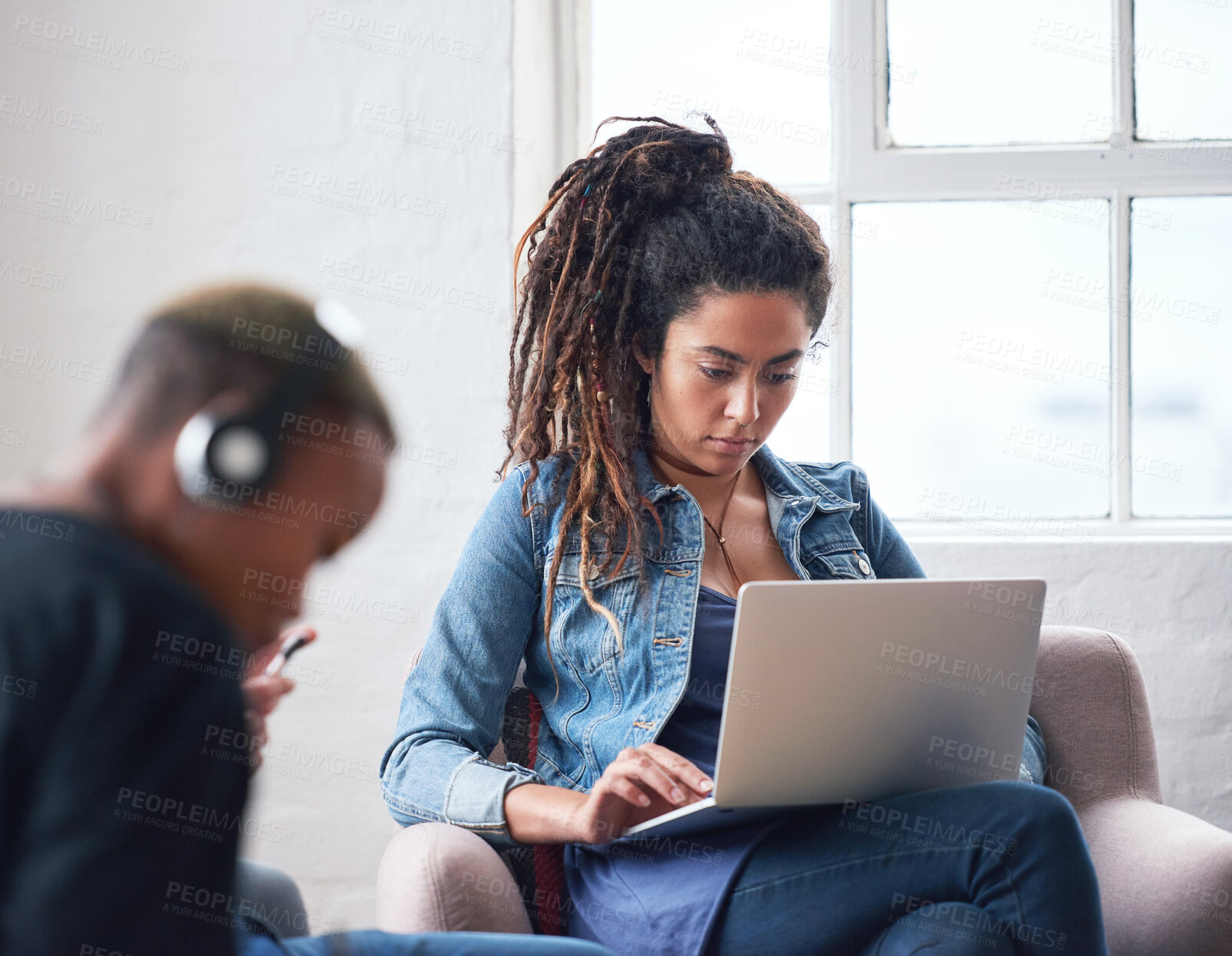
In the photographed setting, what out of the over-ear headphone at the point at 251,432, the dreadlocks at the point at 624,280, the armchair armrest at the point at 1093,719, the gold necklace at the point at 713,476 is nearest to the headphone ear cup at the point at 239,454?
the over-ear headphone at the point at 251,432

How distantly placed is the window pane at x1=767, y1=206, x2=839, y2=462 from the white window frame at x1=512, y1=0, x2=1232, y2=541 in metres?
0.02

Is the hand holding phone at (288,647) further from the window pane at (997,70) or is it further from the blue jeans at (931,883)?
the window pane at (997,70)

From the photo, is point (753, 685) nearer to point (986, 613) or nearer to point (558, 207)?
point (986, 613)

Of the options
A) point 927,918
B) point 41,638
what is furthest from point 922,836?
point 41,638

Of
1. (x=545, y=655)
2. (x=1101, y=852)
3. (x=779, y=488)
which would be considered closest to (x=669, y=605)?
(x=545, y=655)

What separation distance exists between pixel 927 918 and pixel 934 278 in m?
1.60

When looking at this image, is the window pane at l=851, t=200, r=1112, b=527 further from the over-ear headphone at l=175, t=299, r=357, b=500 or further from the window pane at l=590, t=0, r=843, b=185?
the over-ear headphone at l=175, t=299, r=357, b=500

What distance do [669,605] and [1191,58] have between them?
1.82 metres

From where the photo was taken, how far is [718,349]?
1.35 m

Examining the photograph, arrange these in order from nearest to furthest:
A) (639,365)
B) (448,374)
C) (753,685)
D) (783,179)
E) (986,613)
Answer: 1. (753,685)
2. (986,613)
3. (639,365)
4. (448,374)
5. (783,179)

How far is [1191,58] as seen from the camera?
7.32 ft

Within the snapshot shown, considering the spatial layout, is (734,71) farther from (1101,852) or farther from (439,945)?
(439,945)

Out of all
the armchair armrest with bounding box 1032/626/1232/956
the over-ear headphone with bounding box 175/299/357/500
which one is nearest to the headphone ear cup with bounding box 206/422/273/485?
the over-ear headphone with bounding box 175/299/357/500

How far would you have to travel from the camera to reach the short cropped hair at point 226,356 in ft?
1.41
